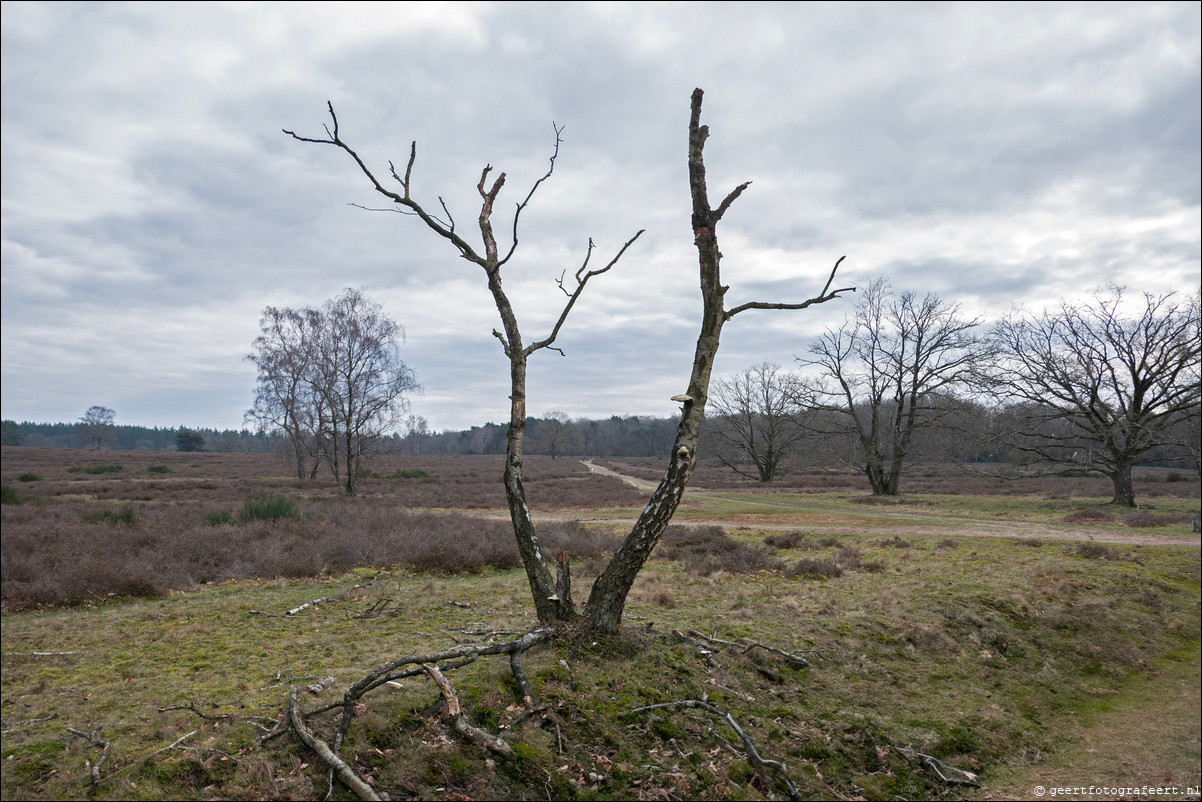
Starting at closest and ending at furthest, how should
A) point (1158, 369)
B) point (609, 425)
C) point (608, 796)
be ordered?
point (608, 796) → point (1158, 369) → point (609, 425)

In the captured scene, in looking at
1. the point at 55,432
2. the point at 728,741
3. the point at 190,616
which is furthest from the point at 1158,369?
the point at 55,432

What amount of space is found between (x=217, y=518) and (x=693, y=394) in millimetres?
14703

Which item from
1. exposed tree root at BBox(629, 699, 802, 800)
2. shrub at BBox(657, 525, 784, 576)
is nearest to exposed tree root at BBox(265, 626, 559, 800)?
exposed tree root at BBox(629, 699, 802, 800)

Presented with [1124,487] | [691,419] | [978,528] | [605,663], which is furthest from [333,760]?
[1124,487]

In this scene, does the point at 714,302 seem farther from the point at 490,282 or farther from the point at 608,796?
the point at 608,796

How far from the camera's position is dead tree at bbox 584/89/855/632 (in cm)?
557

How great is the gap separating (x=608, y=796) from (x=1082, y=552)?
521 inches

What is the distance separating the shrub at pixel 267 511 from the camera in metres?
15.9

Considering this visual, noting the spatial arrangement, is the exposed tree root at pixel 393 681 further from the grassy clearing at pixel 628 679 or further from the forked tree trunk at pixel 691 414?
the forked tree trunk at pixel 691 414

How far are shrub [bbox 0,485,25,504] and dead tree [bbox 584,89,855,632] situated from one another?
13.9 meters

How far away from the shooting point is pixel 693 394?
5.66 metres

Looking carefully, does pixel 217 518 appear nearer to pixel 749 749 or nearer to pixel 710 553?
pixel 710 553

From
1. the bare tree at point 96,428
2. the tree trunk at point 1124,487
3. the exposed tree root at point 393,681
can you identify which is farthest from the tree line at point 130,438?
the tree trunk at point 1124,487

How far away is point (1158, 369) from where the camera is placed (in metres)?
22.0
